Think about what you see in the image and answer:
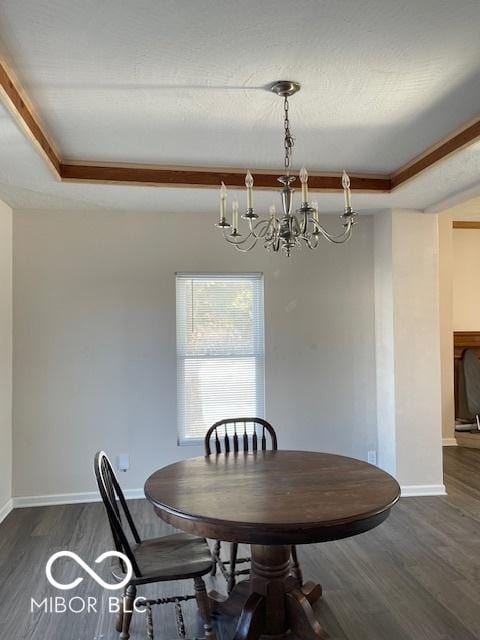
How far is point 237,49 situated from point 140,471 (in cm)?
328

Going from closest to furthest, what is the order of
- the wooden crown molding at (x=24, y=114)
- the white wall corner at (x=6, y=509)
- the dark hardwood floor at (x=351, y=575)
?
the wooden crown molding at (x=24, y=114) → the dark hardwood floor at (x=351, y=575) → the white wall corner at (x=6, y=509)

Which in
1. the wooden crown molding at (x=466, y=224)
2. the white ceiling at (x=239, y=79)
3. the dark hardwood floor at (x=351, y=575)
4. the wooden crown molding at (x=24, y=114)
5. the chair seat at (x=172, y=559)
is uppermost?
the wooden crown molding at (x=466, y=224)

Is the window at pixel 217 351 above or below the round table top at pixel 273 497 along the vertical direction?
above

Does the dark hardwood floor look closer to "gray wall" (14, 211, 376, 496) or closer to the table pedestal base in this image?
the table pedestal base

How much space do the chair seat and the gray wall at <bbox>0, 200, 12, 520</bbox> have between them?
193 centimetres

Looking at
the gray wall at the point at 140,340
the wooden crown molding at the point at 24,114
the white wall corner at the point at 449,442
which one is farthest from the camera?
the white wall corner at the point at 449,442

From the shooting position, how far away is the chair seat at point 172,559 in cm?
192

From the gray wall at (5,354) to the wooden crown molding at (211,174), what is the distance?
2.90 feet

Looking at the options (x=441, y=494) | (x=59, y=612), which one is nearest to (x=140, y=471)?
(x=59, y=612)

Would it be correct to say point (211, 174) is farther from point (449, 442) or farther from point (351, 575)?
point (449, 442)

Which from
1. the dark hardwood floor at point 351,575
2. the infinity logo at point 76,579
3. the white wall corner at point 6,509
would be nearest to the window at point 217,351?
the dark hardwood floor at point 351,575

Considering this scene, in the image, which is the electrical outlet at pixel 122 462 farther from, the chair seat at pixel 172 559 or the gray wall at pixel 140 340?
the chair seat at pixel 172 559

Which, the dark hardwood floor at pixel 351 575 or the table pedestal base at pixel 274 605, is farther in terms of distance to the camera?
the dark hardwood floor at pixel 351 575

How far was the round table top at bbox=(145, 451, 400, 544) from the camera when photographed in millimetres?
1650
